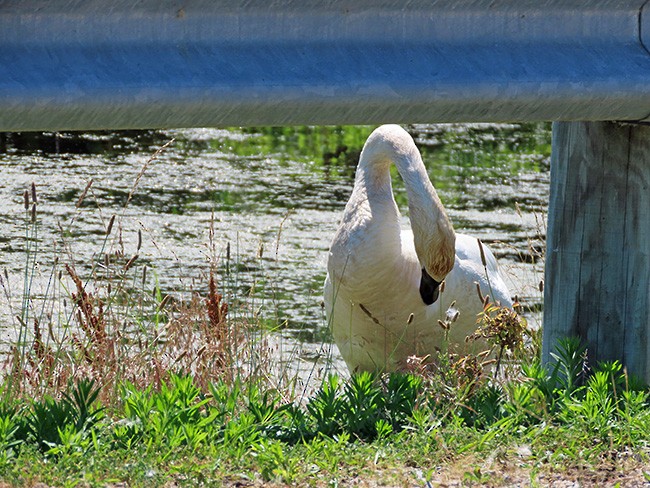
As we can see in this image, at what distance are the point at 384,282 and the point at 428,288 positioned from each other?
438 mm

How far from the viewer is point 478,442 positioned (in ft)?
12.1

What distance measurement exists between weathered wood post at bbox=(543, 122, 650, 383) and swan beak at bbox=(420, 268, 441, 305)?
1045 millimetres

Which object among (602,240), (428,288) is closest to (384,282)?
(428,288)

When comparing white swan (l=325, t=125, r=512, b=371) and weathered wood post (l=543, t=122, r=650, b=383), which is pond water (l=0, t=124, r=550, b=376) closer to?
white swan (l=325, t=125, r=512, b=371)

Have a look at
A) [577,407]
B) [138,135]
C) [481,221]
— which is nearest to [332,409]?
[577,407]

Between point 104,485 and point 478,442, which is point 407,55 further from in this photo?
point 104,485

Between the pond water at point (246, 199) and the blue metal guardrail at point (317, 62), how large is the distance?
333 centimetres

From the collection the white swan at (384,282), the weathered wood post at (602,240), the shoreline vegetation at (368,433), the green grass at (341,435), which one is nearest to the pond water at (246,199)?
the white swan at (384,282)

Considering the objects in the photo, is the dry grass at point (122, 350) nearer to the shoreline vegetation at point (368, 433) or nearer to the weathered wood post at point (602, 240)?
the shoreline vegetation at point (368, 433)

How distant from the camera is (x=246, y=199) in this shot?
33.4ft

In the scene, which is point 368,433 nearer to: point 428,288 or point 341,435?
point 341,435

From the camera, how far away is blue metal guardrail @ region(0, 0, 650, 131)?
3.33 meters

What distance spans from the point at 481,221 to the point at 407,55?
630 cm

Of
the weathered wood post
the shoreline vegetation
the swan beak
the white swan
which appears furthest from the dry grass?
the weathered wood post
